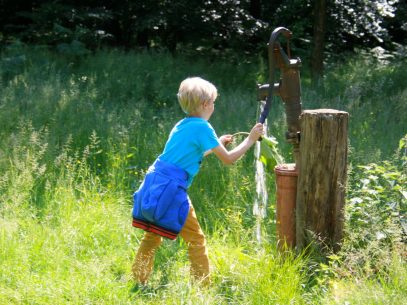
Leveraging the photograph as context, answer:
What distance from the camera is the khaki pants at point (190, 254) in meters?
3.85

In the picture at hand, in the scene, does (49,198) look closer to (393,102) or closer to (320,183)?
(320,183)

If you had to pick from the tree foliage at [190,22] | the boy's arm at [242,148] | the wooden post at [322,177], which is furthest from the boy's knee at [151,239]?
the tree foliage at [190,22]

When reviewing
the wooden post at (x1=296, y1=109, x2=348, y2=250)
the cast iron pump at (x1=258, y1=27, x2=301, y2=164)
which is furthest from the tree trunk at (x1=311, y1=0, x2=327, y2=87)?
the wooden post at (x1=296, y1=109, x2=348, y2=250)

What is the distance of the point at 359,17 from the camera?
12195mm

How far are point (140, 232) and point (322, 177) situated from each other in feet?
5.21

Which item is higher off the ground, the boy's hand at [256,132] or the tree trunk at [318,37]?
the tree trunk at [318,37]

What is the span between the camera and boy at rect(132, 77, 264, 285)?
12.1ft

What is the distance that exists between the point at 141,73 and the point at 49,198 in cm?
577

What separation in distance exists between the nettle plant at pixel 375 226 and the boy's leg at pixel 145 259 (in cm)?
128

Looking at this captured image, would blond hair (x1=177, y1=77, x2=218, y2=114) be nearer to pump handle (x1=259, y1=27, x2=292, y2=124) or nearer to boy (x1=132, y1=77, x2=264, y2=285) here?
boy (x1=132, y1=77, x2=264, y2=285)

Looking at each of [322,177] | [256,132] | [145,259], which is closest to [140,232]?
[145,259]

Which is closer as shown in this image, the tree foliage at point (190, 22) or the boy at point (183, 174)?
the boy at point (183, 174)

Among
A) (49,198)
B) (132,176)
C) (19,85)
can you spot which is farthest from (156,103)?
(49,198)

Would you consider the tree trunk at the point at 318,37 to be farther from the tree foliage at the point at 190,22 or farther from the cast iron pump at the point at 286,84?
the cast iron pump at the point at 286,84
